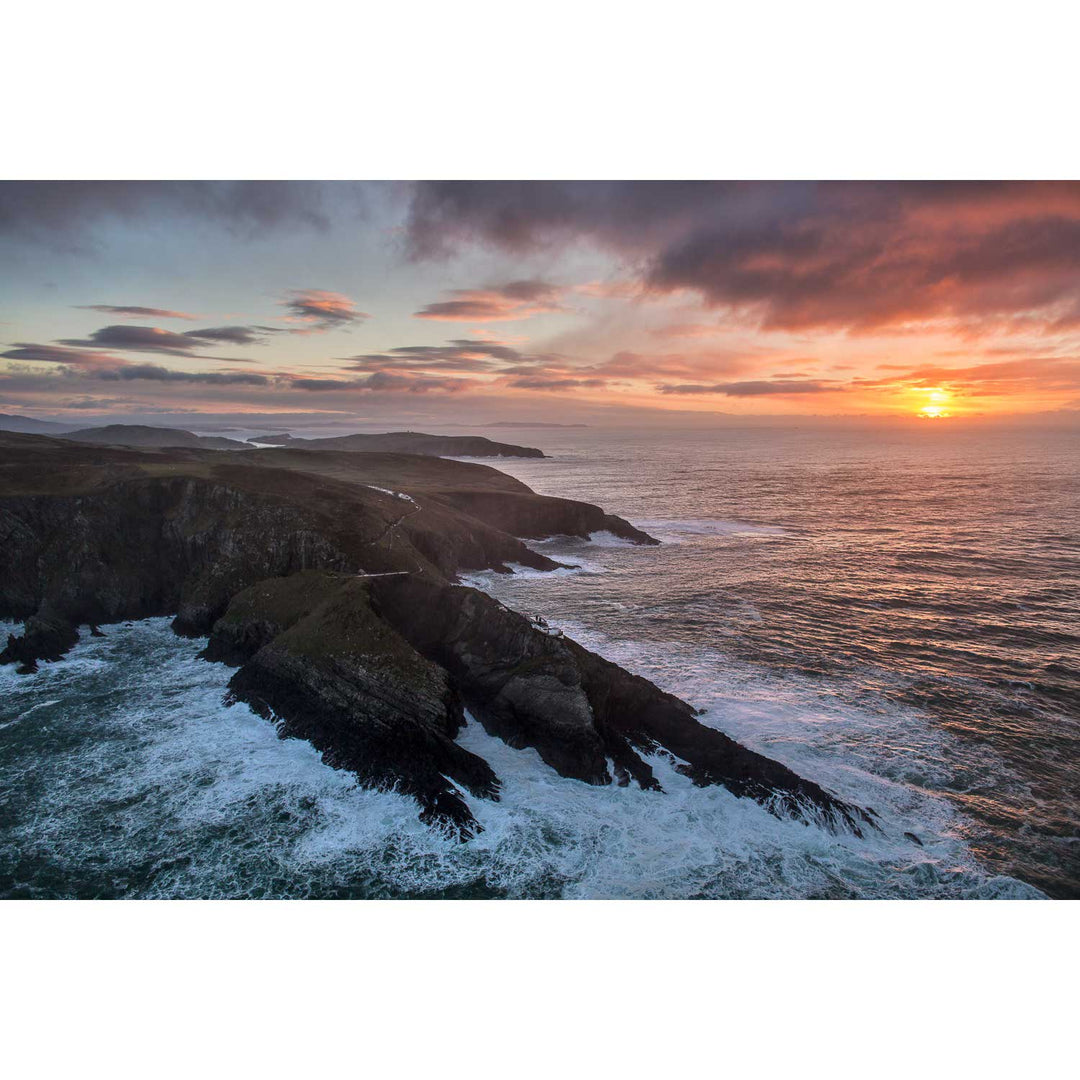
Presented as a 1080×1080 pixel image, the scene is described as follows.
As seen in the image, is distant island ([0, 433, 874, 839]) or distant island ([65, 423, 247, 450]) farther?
distant island ([65, 423, 247, 450])

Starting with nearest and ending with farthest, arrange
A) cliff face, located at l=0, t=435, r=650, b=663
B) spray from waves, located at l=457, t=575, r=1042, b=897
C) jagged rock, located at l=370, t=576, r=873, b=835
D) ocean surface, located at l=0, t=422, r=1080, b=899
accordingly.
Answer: ocean surface, located at l=0, t=422, r=1080, b=899, spray from waves, located at l=457, t=575, r=1042, b=897, jagged rock, located at l=370, t=576, r=873, b=835, cliff face, located at l=0, t=435, r=650, b=663

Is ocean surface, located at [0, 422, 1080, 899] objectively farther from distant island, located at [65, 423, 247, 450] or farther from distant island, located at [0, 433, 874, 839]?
distant island, located at [65, 423, 247, 450]

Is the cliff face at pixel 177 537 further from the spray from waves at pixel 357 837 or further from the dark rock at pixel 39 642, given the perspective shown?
the spray from waves at pixel 357 837

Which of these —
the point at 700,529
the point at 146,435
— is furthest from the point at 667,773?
the point at 146,435

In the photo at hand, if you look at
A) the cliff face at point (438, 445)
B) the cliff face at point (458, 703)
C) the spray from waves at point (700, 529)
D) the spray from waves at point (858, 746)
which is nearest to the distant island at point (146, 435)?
the cliff face at point (438, 445)

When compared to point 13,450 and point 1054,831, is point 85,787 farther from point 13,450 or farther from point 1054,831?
point 13,450

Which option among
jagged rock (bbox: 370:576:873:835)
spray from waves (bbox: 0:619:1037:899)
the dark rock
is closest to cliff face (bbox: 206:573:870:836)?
jagged rock (bbox: 370:576:873:835)
